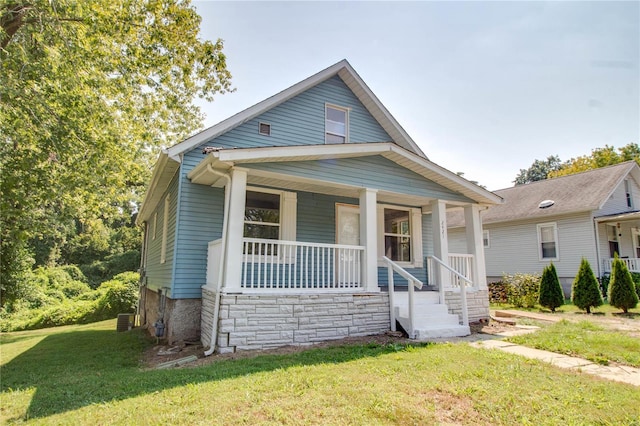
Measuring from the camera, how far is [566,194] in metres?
15.9

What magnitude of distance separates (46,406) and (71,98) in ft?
23.7

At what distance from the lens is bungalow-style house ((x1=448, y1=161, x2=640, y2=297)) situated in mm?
14391

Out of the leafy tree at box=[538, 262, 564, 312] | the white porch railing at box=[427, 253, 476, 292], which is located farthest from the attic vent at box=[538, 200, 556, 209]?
the white porch railing at box=[427, 253, 476, 292]

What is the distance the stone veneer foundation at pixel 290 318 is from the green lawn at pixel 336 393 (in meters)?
0.68

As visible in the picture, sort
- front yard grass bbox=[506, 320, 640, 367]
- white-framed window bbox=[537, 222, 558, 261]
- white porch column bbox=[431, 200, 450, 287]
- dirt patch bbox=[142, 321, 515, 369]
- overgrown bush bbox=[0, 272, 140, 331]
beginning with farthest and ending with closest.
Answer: overgrown bush bbox=[0, 272, 140, 331]
white-framed window bbox=[537, 222, 558, 261]
white porch column bbox=[431, 200, 450, 287]
dirt patch bbox=[142, 321, 515, 369]
front yard grass bbox=[506, 320, 640, 367]

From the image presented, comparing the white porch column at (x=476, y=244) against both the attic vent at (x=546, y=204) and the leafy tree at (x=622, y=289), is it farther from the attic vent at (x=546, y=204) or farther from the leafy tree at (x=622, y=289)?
the attic vent at (x=546, y=204)

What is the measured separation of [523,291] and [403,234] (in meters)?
6.64

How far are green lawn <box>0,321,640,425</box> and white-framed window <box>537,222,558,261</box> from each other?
40.4ft

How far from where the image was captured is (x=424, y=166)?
8102mm

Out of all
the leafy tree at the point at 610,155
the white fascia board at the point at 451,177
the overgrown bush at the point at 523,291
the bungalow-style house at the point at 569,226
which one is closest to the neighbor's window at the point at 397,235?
the white fascia board at the point at 451,177

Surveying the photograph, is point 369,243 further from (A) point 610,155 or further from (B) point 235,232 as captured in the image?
(A) point 610,155

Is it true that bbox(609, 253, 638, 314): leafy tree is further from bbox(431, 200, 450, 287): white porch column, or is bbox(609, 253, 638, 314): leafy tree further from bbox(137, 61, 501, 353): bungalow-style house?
bbox(431, 200, 450, 287): white porch column

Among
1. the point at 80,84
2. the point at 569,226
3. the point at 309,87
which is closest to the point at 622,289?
the point at 569,226

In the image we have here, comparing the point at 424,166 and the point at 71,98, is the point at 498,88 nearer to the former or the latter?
the point at 424,166
